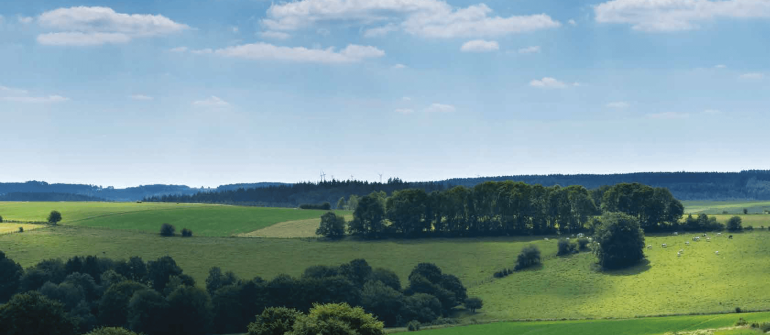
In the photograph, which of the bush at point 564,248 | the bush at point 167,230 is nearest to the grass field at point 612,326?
the bush at point 564,248

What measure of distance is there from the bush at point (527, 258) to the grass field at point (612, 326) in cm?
5219

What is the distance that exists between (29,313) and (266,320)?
35.2 metres

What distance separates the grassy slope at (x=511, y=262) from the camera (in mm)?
128125

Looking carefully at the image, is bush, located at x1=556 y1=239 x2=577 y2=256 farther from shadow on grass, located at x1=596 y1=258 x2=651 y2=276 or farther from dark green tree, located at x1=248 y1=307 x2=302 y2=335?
dark green tree, located at x1=248 y1=307 x2=302 y2=335

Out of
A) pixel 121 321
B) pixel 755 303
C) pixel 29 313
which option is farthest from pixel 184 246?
pixel 755 303

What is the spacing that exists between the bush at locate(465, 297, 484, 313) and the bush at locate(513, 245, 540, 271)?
1107 inches

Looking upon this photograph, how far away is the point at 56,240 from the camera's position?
6954 inches

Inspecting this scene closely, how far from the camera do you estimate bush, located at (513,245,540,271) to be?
16238 centimetres

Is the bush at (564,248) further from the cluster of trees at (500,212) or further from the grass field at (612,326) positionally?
the grass field at (612,326)

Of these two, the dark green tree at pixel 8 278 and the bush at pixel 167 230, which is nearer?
the dark green tree at pixel 8 278

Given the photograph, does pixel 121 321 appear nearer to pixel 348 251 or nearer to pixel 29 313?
pixel 29 313

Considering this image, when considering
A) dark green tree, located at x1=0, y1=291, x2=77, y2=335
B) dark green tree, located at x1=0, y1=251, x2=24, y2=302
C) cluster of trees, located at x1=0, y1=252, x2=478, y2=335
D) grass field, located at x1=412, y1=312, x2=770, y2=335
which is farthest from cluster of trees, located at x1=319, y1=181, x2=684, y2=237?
dark green tree, located at x1=0, y1=291, x2=77, y2=335

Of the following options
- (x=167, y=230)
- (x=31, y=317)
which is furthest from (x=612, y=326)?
(x=167, y=230)

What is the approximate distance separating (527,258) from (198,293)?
235ft
